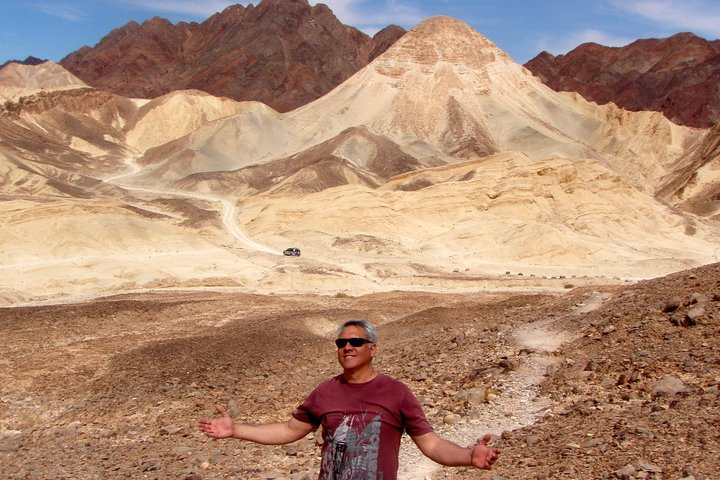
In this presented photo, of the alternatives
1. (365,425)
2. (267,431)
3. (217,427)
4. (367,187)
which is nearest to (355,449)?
(365,425)

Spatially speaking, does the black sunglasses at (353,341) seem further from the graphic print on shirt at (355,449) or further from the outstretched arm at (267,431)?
the outstretched arm at (267,431)

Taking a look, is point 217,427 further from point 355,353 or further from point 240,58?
point 240,58

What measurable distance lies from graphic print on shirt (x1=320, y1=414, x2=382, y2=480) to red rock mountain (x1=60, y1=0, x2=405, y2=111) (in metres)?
153

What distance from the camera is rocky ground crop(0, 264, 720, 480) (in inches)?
331

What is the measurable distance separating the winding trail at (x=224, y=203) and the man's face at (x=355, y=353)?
42.7 m

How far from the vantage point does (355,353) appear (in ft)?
15.0

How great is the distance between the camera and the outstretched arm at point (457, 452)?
13.8 feet

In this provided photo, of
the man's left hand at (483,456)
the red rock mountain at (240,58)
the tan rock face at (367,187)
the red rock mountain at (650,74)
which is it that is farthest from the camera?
the red rock mountain at (240,58)

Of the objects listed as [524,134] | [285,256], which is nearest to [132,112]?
[524,134]

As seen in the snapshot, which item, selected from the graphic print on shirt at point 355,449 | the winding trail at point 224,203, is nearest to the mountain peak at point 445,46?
the winding trail at point 224,203

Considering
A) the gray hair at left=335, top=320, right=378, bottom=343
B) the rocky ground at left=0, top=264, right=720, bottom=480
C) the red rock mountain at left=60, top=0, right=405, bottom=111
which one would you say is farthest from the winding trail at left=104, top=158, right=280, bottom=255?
the red rock mountain at left=60, top=0, right=405, bottom=111

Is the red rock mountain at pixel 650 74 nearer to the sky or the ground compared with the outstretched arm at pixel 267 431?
nearer to the sky

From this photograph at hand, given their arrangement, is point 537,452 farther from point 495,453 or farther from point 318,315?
point 318,315

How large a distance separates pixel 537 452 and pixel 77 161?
301 feet
